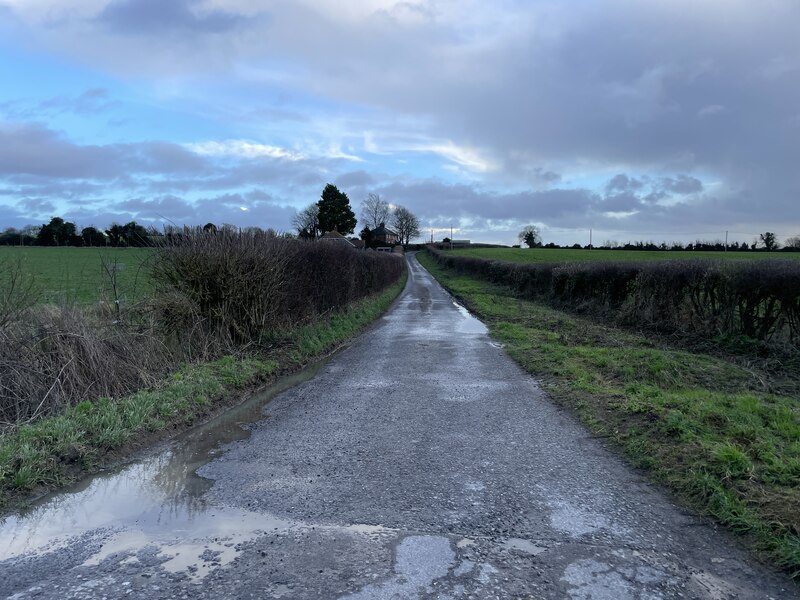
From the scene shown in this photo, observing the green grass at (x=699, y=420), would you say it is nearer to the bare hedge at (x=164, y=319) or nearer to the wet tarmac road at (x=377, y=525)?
the wet tarmac road at (x=377, y=525)

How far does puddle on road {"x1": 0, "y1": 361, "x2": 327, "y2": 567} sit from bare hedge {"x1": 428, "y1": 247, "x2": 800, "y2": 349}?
10.6 meters

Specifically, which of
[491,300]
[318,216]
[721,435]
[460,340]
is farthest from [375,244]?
[721,435]

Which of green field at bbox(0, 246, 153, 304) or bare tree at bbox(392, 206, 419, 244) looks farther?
bare tree at bbox(392, 206, 419, 244)

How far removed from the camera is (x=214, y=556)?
11.8 ft

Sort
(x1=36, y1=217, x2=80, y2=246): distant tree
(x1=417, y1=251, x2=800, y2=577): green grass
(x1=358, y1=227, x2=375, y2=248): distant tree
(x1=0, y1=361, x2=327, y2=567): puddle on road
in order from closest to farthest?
(x1=0, y1=361, x2=327, y2=567): puddle on road, (x1=417, y1=251, x2=800, y2=577): green grass, (x1=36, y1=217, x2=80, y2=246): distant tree, (x1=358, y1=227, x2=375, y2=248): distant tree

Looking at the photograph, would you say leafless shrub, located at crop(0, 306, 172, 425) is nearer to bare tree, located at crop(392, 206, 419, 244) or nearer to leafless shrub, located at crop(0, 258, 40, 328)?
leafless shrub, located at crop(0, 258, 40, 328)

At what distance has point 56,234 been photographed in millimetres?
23891

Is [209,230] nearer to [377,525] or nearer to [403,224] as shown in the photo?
[377,525]

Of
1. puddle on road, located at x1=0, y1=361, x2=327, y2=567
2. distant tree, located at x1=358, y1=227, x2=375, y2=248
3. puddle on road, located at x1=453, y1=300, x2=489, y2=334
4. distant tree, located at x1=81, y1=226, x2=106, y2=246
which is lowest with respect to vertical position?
puddle on road, located at x1=0, y1=361, x2=327, y2=567

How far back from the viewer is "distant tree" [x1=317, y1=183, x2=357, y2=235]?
9631 cm

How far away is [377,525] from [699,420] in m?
4.11

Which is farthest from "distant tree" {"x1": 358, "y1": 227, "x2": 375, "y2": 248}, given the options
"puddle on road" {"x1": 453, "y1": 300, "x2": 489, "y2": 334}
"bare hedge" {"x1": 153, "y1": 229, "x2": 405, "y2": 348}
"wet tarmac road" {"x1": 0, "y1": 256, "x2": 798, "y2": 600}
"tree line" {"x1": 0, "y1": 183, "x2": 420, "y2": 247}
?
"wet tarmac road" {"x1": 0, "y1": 256, "x2": 798, "y2": 600}

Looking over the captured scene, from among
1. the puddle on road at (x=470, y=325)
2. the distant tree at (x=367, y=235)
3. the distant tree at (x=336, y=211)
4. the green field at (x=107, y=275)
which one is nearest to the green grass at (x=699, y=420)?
the puddle on road at (x=470, y=325)

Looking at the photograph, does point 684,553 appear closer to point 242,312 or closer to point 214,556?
point 214,556
